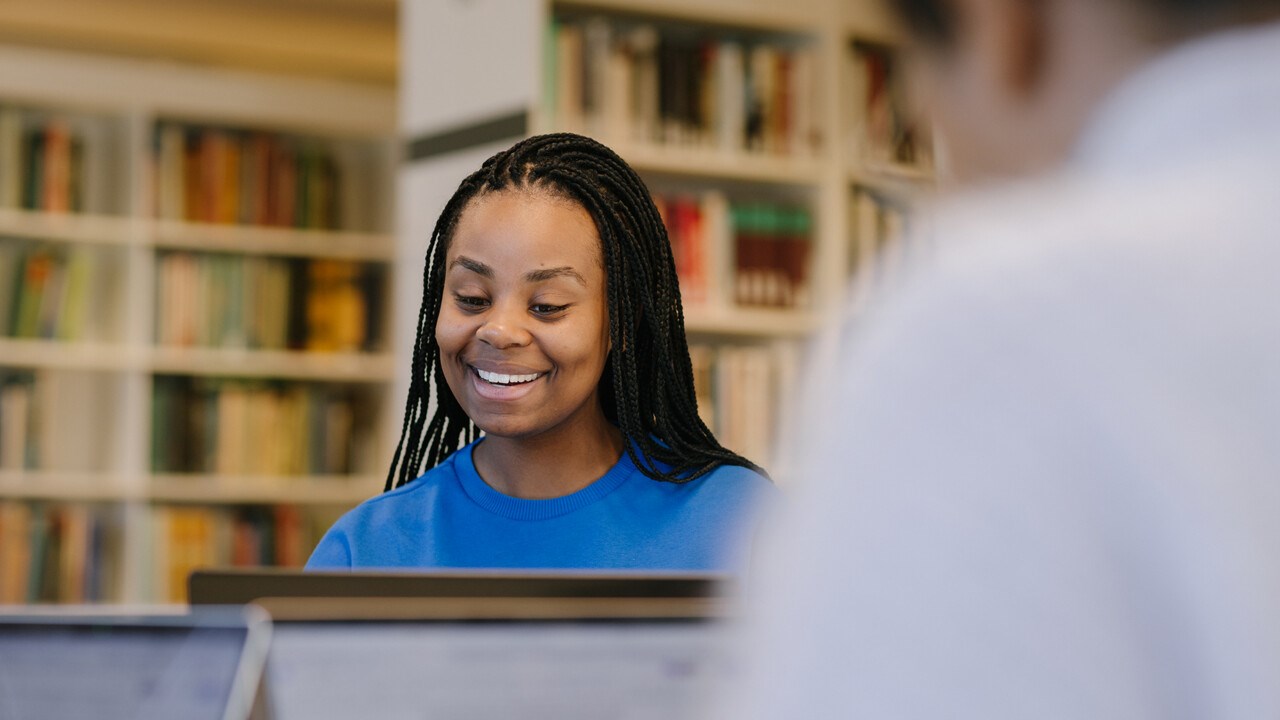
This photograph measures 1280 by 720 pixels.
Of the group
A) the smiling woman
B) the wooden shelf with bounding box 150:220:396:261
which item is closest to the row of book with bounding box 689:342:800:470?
the wooden shelf with bounding box 150:220:396:261

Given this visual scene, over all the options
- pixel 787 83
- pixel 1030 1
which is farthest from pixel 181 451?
pixel 1030 1

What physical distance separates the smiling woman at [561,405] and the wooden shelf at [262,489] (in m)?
3.00

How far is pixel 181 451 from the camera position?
14.4 ft

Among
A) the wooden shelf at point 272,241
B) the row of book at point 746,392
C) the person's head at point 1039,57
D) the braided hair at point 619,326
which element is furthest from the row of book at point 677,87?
the person's head at point 1039,57

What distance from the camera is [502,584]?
0.71 m

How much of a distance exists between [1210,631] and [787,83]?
10.5 feet

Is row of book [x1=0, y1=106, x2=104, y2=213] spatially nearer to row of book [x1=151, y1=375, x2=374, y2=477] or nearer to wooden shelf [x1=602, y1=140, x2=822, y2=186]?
row of book [x1=151, y1=375, x2=374, y2=477]

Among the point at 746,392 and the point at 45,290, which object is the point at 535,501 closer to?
the point at 746,392

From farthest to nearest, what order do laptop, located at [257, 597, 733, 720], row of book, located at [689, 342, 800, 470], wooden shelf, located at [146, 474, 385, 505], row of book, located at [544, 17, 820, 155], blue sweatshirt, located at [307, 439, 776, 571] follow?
wooden shelf, located at [146, 474, 385, 505], row of book, located at [689, 342, 800, 470], row of book, located at [544, 17, 820, 155], blue sweatshirt, located at [307, 439, 776, 571], laptop, located at [257, 597, 733, 720]

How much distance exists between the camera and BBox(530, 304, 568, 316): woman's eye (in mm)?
1462

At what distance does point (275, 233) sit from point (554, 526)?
10.9 feet

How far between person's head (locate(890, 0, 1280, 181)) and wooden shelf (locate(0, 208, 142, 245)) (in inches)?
168

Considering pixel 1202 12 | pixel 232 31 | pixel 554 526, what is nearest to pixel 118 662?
pixel 1202 12

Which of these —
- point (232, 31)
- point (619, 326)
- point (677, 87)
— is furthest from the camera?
point (232, 31)
